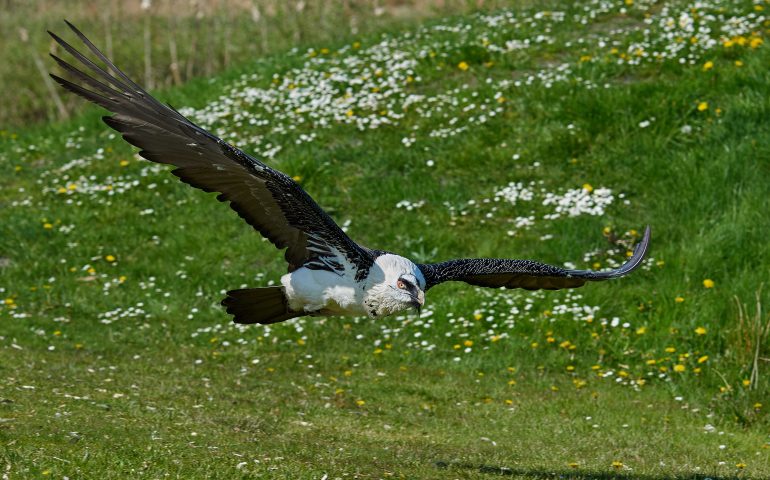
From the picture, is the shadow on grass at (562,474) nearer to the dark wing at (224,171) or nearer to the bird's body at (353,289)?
the bird's body at (353,289)

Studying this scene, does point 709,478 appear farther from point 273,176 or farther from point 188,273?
point 188,273

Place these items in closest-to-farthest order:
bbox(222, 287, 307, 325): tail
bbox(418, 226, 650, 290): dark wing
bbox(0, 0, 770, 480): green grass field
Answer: bbox(222, 287, 307, 325): tail
bbox(418, 226, 650, 290): dark wing
bbox(0, 0, 770, 480): green grass field

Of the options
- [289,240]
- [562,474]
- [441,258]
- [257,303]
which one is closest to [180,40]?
[441,258]

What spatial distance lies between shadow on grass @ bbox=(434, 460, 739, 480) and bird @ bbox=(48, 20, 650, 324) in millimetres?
1143

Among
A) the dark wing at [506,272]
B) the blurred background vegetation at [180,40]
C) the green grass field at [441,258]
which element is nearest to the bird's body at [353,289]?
the dark wing at [506,272]

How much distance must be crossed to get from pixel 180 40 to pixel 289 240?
12.7 metres

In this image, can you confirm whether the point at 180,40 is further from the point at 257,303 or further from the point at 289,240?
the point at 257,303

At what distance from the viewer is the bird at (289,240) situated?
5.91 m

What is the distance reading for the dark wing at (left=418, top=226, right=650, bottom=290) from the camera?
689 cm

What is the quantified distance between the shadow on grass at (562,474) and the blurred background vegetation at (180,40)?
11317 mm

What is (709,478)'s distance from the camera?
6.93 meters

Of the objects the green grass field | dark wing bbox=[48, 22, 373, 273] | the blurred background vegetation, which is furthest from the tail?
the blurred background vegetation

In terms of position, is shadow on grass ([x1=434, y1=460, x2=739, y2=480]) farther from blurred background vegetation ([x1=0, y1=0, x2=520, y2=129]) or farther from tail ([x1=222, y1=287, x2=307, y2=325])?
blurred background vegetation ([x1=0, y1=0, x2=520, y2=129])

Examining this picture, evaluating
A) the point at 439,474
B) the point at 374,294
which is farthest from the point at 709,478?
the point at 374,294
